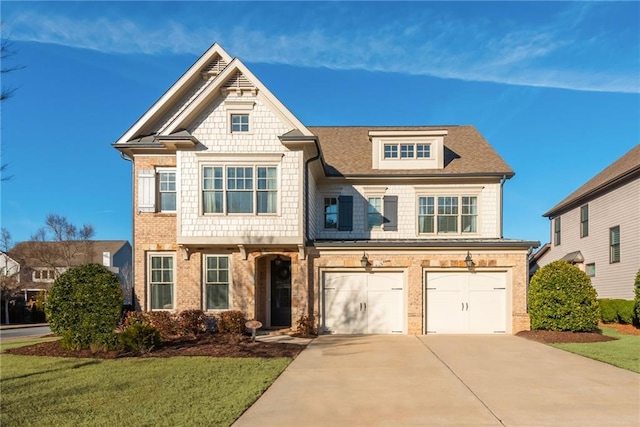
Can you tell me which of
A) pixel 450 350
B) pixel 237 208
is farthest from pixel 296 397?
pixel 237 208

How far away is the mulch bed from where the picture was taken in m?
12.1

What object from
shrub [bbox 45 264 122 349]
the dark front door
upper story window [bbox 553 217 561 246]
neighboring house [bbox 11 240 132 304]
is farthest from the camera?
neighboring house [bbox 11 240 132 304]

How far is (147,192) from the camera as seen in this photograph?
17.0m

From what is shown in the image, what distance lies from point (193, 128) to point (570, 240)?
2354 centimetres

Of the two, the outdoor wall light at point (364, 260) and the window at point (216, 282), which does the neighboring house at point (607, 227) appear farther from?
the window at point (216, 282)

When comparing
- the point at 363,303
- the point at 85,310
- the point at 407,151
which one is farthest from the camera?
the point at 407,151

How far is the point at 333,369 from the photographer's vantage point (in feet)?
34.0

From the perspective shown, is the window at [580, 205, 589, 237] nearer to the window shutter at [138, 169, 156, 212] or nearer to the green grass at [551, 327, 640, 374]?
the green grass at [551, 327, 640, 374]

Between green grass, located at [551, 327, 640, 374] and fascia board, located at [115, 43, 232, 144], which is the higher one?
fascia board, located at [115, 43, 232, 144]

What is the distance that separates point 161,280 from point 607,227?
71.0 feet

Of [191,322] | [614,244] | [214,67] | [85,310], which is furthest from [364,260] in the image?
[614,244]

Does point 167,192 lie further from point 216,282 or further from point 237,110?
point 237,110

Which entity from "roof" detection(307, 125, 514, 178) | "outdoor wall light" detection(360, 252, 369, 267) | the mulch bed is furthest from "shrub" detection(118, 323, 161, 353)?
"roof" detection(307, 125, 514, 178)

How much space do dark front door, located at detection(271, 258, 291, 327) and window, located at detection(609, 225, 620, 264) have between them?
16.5 meters
